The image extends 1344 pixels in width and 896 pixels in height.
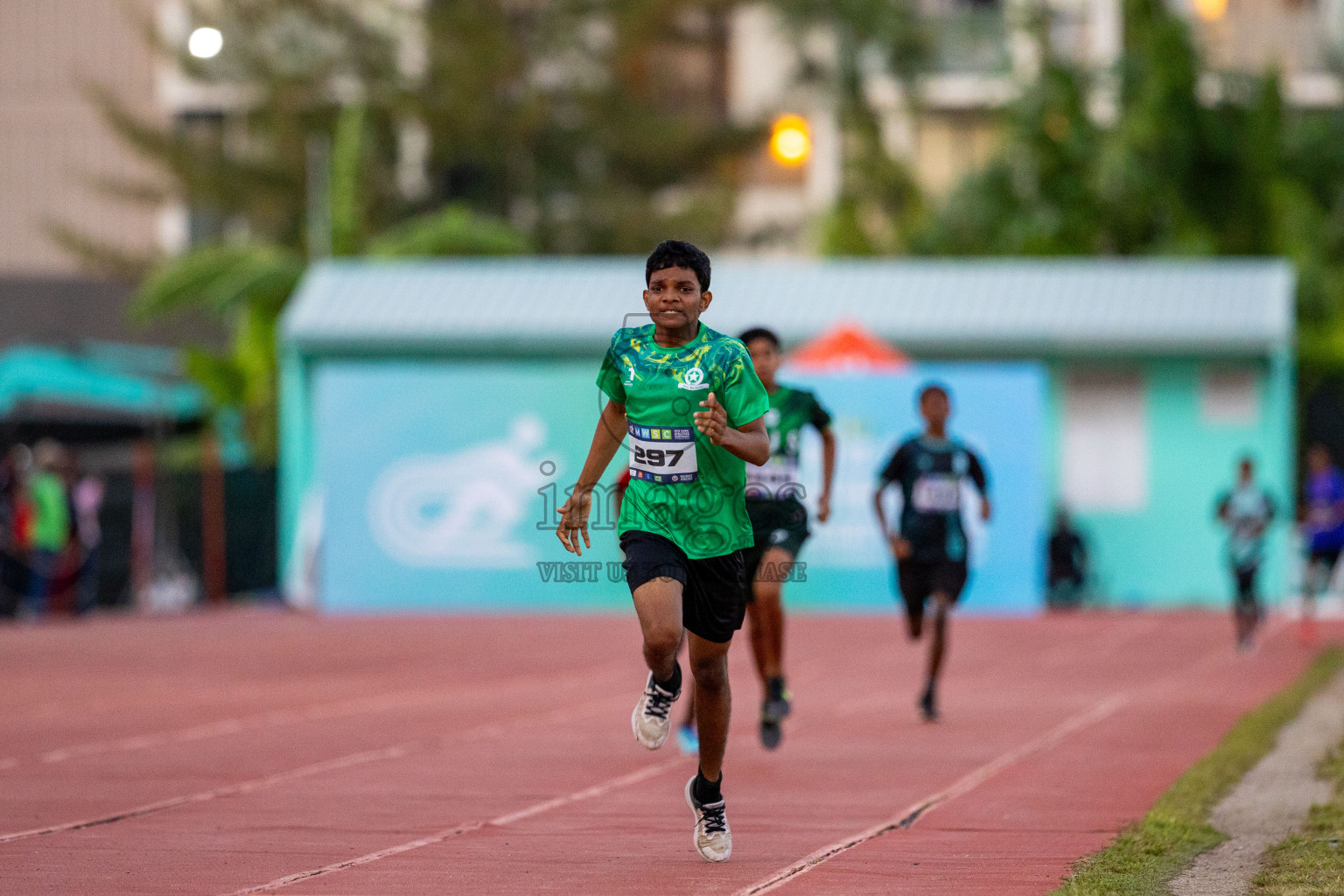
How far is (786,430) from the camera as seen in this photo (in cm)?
1155

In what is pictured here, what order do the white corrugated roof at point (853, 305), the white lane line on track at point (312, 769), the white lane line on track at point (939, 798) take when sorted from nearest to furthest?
the white lane line on track at point (939, 798) → the white lane line on track at point (312, 769) → the white corrugated roof at point (853, 305)

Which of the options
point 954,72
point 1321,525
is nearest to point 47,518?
point 1321,525

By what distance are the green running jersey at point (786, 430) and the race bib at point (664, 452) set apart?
3765mm

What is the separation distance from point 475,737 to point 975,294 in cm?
1748

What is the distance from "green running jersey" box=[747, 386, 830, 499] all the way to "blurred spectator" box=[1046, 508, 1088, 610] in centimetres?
1574

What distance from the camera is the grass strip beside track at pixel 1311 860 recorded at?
7.20m

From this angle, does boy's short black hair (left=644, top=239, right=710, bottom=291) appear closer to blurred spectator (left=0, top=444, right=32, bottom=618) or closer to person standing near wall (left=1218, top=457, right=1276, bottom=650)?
person standing near wall (left=1218, top=457, right=1276, bottom=650)

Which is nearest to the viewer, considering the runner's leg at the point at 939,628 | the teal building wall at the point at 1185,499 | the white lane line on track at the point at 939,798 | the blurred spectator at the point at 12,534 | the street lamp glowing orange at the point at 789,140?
the white lane line on track at the point at 939,798

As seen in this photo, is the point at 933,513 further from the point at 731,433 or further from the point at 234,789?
the point at 731,433

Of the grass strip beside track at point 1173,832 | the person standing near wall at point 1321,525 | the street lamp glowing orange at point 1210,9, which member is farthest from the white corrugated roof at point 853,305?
the grass strip beside track at point 1173,832

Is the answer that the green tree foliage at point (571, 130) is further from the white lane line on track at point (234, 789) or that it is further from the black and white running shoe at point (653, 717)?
the black and white running shoe at point (653, 717)

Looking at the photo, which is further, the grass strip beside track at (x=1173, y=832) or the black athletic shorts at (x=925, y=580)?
the black athletic shorts at (x=925, y=580)

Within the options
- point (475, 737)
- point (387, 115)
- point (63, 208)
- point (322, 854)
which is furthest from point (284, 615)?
point (63, 208)

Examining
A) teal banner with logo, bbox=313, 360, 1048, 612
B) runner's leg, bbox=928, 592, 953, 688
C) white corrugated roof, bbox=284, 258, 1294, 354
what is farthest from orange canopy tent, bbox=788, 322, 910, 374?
runner's leg, bbox=928, 592, 953, 688
